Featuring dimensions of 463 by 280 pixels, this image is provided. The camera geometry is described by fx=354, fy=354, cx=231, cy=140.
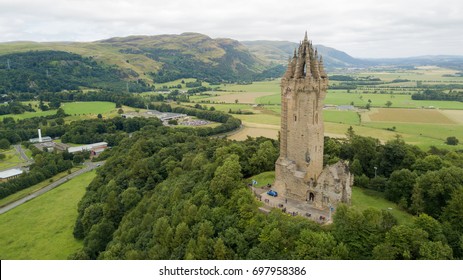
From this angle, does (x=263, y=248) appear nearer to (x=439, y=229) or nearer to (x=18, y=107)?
(x=439, y=229)

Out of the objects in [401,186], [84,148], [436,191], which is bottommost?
[84,148]

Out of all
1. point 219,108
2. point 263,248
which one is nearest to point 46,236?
point 263,248

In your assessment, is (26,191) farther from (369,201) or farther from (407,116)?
(407,116)

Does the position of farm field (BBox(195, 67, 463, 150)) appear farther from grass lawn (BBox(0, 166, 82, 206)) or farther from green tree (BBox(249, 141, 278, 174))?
grass lawn (BBox(0, 166, 82, 206))

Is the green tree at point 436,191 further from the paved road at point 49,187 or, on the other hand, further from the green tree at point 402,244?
the paved road at point 49,187

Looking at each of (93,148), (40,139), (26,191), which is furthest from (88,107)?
(26,191)

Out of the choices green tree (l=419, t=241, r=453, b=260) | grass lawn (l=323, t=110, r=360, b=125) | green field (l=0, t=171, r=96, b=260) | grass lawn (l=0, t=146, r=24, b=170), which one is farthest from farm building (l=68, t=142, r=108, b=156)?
green tree (l=419, t=241, r=453, b=260)
